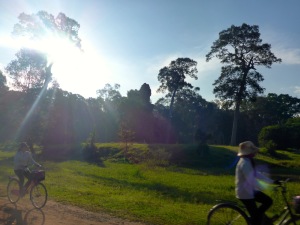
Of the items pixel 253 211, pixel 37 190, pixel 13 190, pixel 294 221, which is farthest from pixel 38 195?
pixel 294 221

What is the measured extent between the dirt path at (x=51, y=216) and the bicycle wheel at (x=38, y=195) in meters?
0.19

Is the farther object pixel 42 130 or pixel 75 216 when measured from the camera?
pixel 42 130

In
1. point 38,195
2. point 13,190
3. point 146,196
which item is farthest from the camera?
point 146,196

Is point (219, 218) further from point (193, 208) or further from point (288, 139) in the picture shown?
point (288, 139)

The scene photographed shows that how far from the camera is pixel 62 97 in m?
49.3

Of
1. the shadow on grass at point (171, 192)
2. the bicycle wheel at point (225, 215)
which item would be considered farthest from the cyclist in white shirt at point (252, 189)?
the shadow on grass at point (171, 192)

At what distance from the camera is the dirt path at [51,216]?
383 inches

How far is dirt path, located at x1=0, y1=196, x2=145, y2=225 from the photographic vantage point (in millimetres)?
9719

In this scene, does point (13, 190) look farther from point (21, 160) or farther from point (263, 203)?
point (263, 203)

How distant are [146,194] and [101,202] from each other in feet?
10.9

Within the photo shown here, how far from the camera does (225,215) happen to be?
754cm

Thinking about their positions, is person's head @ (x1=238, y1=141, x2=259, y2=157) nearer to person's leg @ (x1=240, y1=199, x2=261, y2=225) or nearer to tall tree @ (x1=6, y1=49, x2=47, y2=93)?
person's leg @ (x1=240, y1=199, x2=261, y2=225)

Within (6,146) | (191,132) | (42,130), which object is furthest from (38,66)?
(191,132)

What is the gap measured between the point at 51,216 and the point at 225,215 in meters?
5.47
